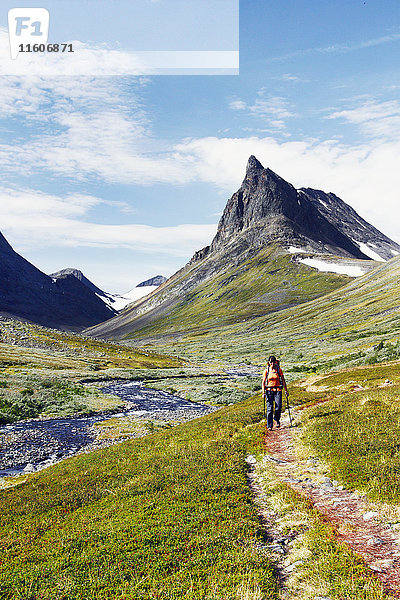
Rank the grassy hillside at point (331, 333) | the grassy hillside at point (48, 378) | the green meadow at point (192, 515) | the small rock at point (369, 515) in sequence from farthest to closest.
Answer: the grassy hillside at point (331, 333), the grassy hillside at point (48, 378), the small rock at point (369, 515), the green meadow at point (192, 515)

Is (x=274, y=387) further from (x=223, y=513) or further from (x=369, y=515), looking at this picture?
(x=369, y=515)

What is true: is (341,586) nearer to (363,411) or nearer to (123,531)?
(123,531)

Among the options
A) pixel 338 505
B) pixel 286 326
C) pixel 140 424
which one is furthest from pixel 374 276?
pixel 338 505

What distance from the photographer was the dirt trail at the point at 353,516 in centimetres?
910

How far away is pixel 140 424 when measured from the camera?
38.7m

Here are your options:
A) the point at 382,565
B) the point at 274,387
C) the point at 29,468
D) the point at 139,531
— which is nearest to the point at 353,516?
the point at 382,565

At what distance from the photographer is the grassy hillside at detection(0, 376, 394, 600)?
8.90 metres

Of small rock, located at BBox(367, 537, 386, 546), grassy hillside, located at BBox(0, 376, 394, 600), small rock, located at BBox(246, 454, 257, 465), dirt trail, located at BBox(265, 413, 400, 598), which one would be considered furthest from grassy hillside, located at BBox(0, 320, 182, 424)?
small rock, located at BBox(367, 537, 386, 546)

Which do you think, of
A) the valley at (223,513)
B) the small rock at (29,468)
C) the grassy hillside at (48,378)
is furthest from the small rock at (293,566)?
the grassy hillside at (48,378)

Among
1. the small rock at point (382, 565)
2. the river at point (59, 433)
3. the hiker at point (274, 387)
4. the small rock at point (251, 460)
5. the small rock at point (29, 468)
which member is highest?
the hiker at point (274, 387)

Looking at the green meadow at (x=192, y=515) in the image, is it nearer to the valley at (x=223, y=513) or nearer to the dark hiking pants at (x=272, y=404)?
the valley at (x=223, y=513)

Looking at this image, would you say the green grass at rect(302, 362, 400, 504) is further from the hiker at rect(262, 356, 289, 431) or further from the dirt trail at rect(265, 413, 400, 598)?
the hiker at rect(262, 356, 289, 431)

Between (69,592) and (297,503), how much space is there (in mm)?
7665

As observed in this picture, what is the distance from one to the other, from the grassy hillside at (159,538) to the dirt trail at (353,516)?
49cm
